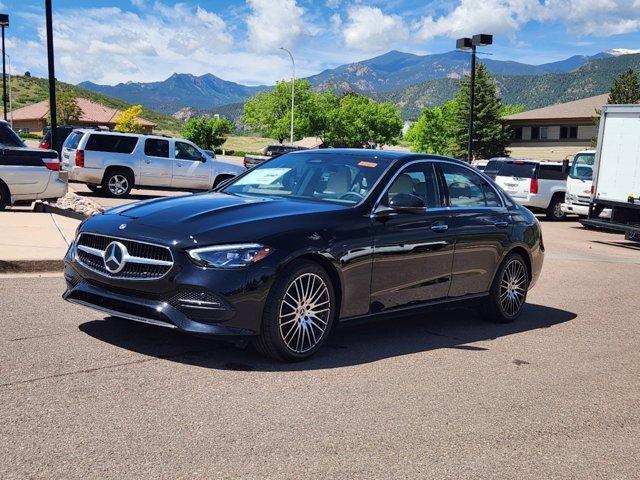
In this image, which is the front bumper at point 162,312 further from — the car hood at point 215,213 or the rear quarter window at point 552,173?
the rear quarter window at point 552,173

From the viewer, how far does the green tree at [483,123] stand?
76688 mm

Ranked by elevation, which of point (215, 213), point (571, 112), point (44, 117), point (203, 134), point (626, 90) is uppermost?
point (626, 90)

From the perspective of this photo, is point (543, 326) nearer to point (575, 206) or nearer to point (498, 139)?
point (575, 206)

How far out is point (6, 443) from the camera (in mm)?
3961

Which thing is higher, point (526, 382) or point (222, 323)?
point (222, 323)

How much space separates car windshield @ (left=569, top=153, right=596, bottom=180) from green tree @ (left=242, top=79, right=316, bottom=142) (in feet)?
299

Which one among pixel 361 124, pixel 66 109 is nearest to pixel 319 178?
pixel 66 109

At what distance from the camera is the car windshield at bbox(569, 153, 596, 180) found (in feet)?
70.7

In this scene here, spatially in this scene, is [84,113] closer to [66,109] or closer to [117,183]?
[66,109]

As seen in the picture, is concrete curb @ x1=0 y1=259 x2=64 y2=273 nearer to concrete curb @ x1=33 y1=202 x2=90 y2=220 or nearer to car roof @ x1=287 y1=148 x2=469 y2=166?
car roof @ x1=287 y1=148 x2=469 y2=166

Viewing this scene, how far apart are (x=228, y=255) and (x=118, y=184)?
17.3m

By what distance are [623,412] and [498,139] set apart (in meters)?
73.5

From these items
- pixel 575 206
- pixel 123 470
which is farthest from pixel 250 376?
pixel 575 206

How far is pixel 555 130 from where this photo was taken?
235 feet
